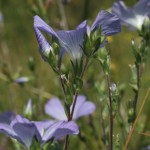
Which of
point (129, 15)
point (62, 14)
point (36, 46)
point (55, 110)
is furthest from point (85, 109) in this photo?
point (36, 46)

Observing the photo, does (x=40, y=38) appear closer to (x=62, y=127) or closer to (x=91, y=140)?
(x=62, y=127)

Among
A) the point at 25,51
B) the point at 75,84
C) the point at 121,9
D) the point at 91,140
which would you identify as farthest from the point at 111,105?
the point at 25,51

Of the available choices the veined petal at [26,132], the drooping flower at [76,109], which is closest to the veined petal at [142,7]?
the drooping flower at [76,109]

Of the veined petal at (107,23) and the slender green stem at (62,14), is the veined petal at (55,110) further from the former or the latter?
the veined petal at (107,23)

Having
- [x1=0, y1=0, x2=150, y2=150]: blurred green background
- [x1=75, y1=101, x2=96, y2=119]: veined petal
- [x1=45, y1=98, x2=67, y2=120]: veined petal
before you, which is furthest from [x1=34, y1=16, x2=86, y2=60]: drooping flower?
[x1=0, y1=0, x2=150, y2=150]: blurred green background

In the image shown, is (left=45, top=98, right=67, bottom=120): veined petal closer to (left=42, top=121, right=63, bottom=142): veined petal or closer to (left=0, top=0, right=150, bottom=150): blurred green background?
(left=42, top=121, right=63, bottom=142): veined petal

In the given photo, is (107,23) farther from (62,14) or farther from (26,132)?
(62,14)

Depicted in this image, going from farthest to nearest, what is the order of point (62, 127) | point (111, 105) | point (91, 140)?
1. point (91, 140)
2. point (111, 105)
3. point (62, 127)

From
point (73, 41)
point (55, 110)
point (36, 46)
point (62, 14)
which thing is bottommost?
point (36, 46)
